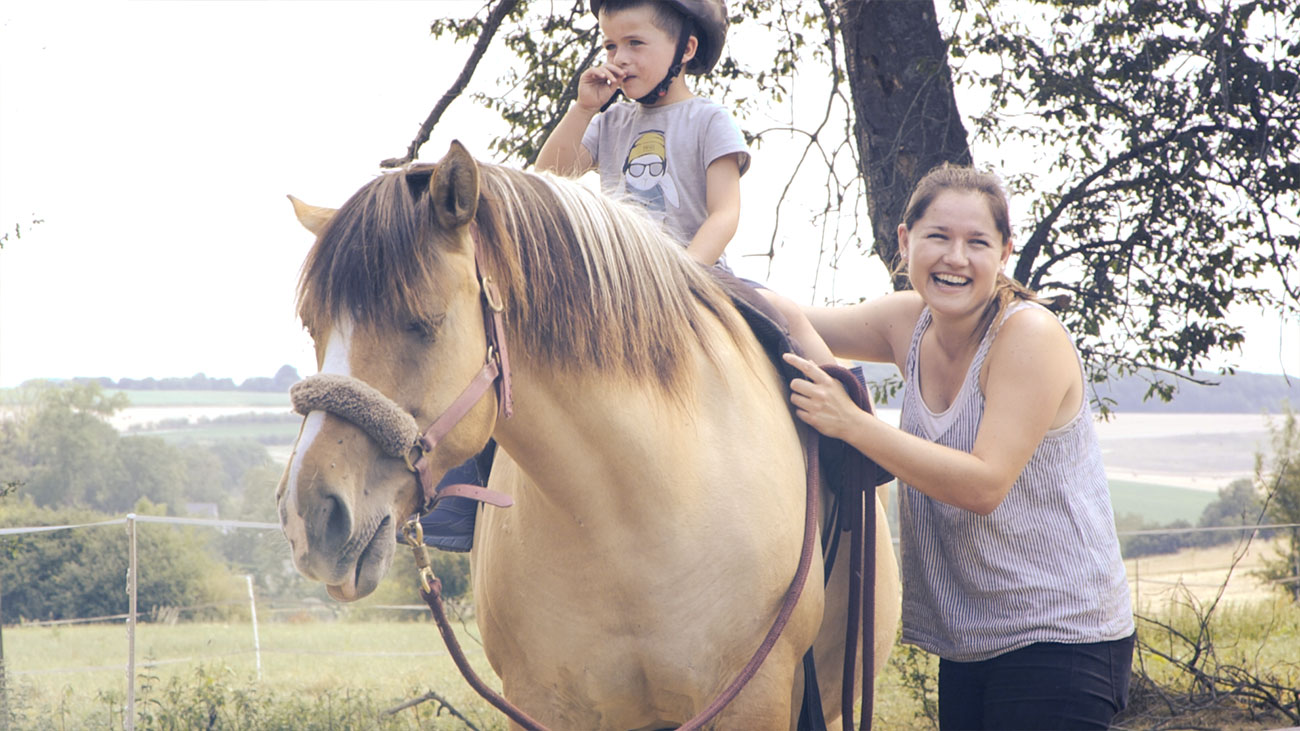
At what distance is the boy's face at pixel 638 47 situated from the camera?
7.98 ft

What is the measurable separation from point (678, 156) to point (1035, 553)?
1.34m

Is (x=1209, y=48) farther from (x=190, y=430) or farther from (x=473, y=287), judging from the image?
(x=190, y=430)

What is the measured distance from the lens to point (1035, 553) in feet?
6.36

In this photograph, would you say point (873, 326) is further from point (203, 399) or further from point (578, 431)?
point (203, 399)

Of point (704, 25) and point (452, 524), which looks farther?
point (704, 25)

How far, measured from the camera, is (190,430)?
160ft

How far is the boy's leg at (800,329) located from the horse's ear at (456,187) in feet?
3.14

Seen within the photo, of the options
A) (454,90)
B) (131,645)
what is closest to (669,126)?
(454,90)

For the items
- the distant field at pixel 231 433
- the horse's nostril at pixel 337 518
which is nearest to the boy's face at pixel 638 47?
the horse's nostril at pixel 337 518

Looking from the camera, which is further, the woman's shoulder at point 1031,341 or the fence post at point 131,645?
the fence post at point 131,645

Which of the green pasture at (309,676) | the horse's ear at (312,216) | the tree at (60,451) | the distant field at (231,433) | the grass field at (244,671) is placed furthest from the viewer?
the distant field at (231,433)

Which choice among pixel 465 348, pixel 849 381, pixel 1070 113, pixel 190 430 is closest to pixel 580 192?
pixel 465 348

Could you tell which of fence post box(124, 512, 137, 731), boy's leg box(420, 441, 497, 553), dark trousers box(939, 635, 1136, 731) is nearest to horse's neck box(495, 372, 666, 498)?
boy's leg box(420, 441, 497, 553)

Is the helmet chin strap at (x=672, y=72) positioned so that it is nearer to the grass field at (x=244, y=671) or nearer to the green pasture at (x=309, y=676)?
the green pasture at (x=309, y=676)
